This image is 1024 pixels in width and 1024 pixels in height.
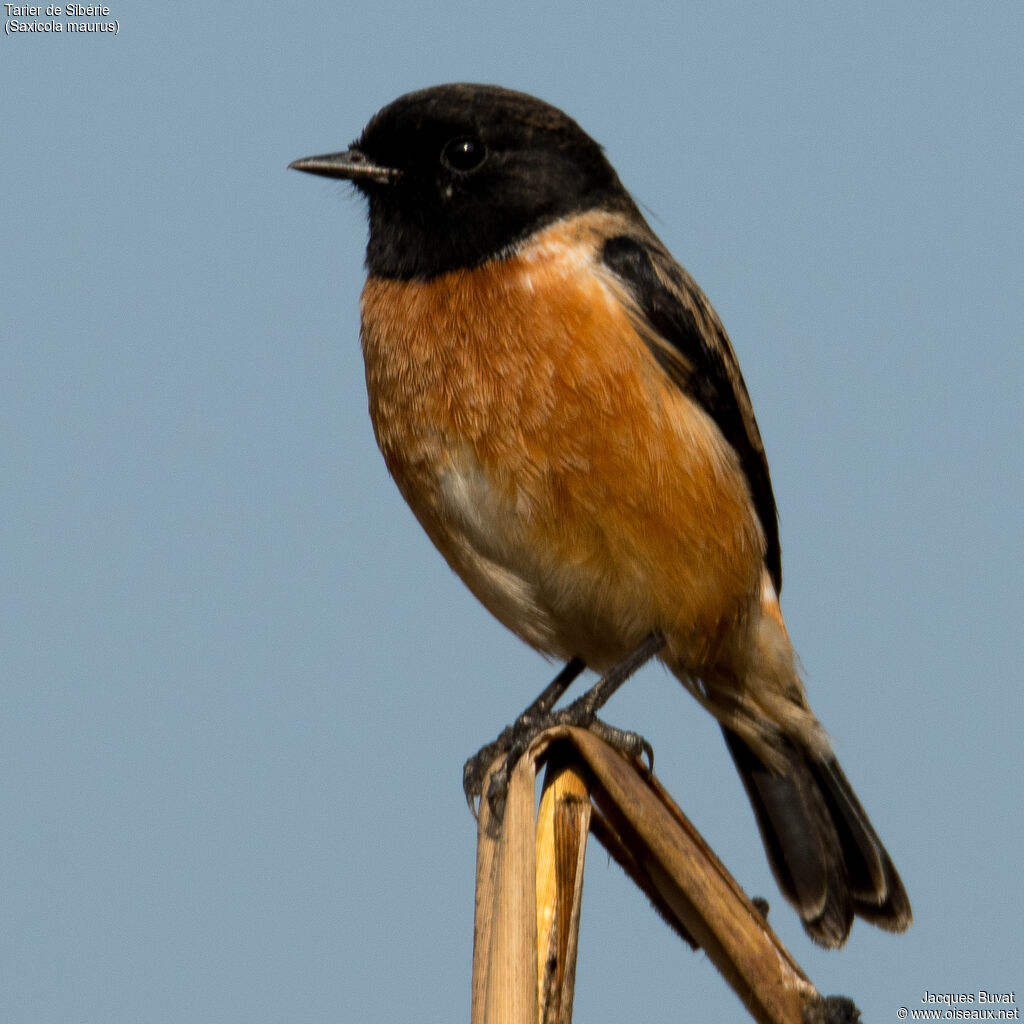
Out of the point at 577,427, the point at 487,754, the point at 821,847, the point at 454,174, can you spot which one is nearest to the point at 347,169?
the point at 454,174

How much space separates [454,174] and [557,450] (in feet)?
4.42

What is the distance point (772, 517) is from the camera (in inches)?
262

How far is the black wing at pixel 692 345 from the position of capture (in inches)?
236

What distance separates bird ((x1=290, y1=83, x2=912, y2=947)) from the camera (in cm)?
557

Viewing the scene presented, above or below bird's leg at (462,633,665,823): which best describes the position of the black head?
above

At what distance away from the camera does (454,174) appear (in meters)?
6.14

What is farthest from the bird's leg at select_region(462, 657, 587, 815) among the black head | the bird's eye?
the bird's eye

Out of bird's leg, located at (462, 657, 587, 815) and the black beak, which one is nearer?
bird's leg, located at (462, 657, 587, 815)

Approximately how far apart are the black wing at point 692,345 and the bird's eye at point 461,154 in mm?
633

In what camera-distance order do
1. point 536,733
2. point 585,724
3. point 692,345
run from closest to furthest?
point 536,733
point 585,724
point 692,345

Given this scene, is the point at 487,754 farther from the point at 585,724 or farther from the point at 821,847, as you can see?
the point at 821,847

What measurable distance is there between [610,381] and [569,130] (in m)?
1.34

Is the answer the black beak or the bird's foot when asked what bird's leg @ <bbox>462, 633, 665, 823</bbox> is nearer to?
the bird's foot

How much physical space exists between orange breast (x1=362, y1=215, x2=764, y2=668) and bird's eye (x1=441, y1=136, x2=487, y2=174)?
43 cm
